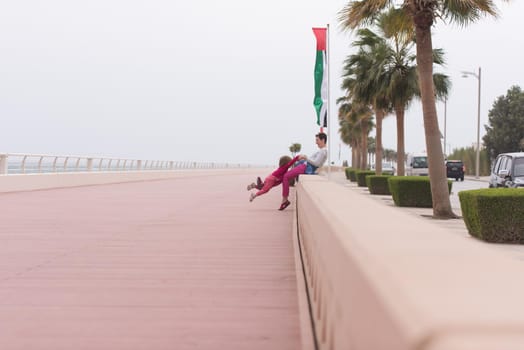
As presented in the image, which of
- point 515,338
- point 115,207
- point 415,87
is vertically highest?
point 415,87

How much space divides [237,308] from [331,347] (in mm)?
2066

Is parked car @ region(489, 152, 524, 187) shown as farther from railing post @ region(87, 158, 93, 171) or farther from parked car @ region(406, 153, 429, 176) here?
parked car @ region(406, 153, 429, 176)

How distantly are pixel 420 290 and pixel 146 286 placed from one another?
468 centimetres

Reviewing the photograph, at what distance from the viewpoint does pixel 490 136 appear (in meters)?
81.6

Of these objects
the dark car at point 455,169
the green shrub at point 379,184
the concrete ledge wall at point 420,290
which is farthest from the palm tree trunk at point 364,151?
the concrete ledge wall at point 420,290

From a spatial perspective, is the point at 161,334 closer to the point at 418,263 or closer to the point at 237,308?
the point at 237,308

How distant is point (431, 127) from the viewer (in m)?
16.0

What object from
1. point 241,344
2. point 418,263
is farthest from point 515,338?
point 241,344

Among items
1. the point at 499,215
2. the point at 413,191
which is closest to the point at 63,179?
the point at 413,191

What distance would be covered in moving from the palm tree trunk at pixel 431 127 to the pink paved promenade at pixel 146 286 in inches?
245

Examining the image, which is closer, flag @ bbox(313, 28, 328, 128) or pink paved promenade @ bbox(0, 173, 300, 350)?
pink paved promenade @ bbox(0, 173, 300, 350)

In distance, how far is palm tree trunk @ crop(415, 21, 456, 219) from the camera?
1589 centimetres

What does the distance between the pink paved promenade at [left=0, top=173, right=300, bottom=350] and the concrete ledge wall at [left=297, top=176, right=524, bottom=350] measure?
1.87 meters

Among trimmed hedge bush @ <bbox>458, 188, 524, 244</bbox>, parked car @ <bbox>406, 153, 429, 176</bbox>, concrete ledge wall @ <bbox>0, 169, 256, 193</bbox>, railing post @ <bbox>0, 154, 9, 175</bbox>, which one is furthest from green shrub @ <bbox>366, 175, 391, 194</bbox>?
parked car @ <bbox>406, 153, 429, 176</bbox>
